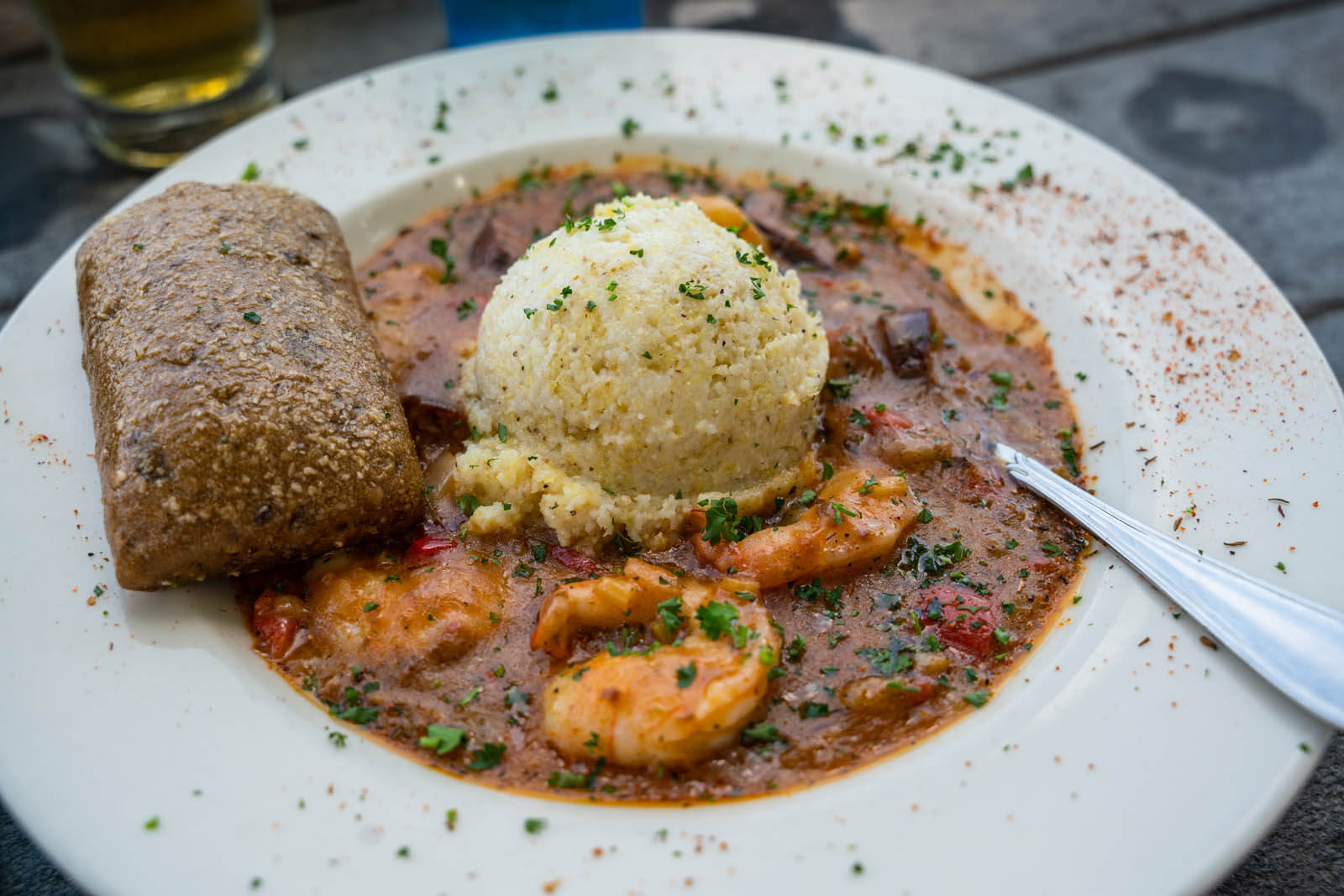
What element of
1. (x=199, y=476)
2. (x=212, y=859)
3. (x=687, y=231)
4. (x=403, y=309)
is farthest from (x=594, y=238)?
(x=212, y=859)

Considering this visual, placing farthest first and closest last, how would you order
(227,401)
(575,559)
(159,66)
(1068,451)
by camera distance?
(159,66)
(1068,451)
(575,559)
(227,401)

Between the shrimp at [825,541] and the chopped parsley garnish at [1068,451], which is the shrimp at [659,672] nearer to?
the shrimp at [825,541]

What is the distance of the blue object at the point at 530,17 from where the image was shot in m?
5.52

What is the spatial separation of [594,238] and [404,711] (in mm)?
1814

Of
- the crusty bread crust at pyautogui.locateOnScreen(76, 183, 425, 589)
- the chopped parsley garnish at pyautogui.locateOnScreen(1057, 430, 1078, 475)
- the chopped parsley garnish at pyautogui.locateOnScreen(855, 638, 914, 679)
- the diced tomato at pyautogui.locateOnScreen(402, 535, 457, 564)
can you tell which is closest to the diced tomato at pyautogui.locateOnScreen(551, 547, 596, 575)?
the diced tomato at pyautogui.locateOnScreen(402, 535, 457, 564)

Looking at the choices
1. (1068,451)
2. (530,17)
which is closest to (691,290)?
(1068,451)

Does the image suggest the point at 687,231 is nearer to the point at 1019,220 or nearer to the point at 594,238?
the point at 594,238

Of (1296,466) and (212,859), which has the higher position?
(1296,466)

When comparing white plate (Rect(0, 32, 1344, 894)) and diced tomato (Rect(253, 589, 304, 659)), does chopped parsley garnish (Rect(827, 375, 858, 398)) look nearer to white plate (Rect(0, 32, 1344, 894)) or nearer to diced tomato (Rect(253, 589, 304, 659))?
white plate (Rect(0, 32, 1344, 894))

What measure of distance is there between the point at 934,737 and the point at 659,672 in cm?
78

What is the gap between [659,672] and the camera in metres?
2.85

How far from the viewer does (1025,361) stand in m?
4.12

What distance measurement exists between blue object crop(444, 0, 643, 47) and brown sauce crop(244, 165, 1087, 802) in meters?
1.67

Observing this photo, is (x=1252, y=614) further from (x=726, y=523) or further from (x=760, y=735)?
(x=726, y=523)
